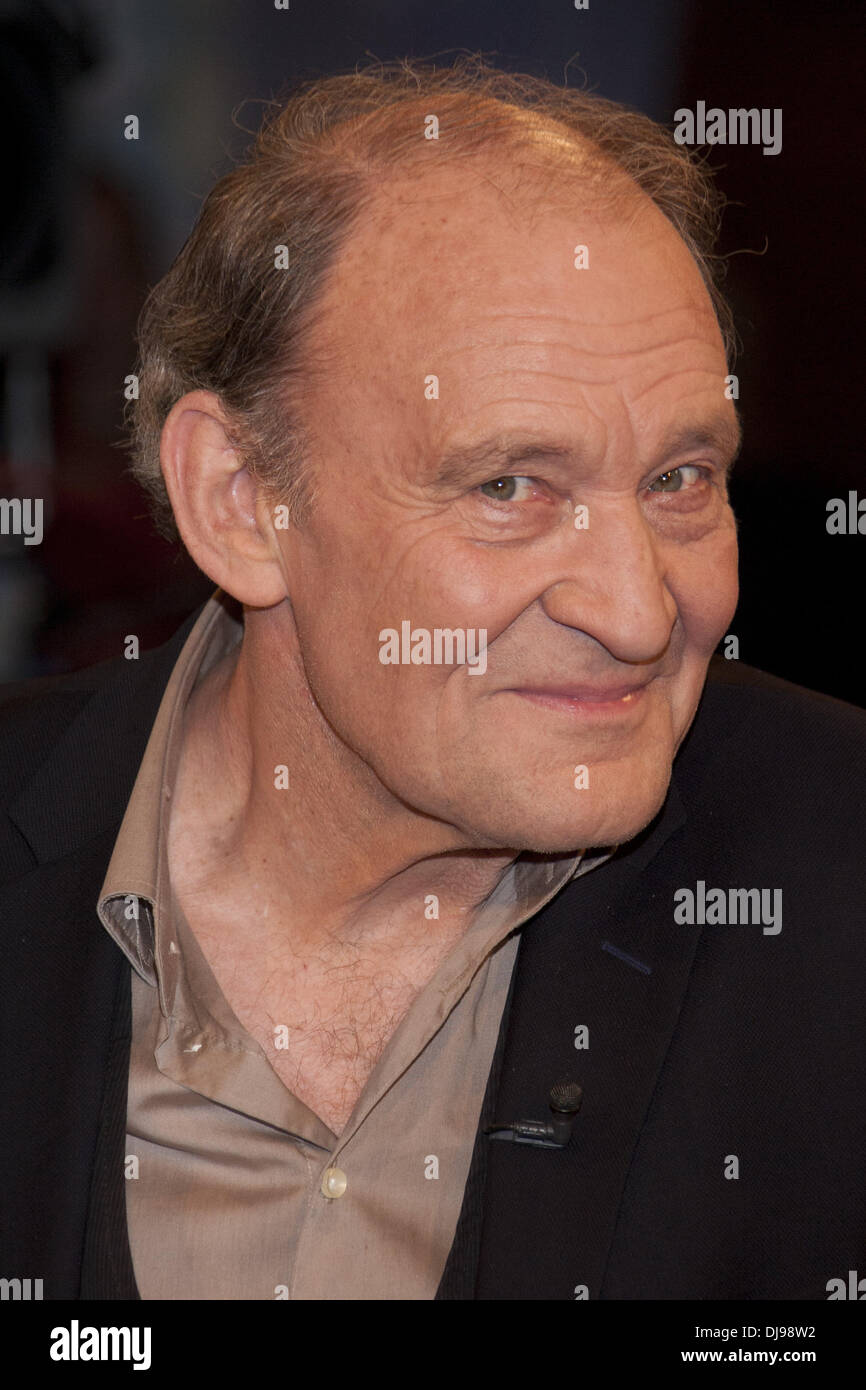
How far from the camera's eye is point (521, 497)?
1628 mm

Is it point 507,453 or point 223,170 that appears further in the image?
point 223,170

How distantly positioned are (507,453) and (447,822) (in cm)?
48

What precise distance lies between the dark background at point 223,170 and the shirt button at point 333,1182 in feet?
4.45

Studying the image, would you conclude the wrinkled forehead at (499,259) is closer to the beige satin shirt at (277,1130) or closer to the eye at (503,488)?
the eye at (503,488)

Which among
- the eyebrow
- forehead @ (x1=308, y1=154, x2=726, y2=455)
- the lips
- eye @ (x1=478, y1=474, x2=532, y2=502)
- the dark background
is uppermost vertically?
the dark background

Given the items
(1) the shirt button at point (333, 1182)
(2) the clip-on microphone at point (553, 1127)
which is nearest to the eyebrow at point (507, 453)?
(2) the clip-on microphone at point (553, 1127)

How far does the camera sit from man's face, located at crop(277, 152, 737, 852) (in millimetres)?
1587

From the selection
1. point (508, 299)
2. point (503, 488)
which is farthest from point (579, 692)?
point (508, 299)

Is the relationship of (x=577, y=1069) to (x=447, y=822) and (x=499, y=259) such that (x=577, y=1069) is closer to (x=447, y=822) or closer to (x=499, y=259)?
(x=447, y=822)

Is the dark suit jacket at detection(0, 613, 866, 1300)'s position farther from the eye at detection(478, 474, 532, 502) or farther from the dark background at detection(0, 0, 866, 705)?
the dark background at detection(0, 0, 866, 705)

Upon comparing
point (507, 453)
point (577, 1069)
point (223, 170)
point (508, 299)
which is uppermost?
point (223, 170)

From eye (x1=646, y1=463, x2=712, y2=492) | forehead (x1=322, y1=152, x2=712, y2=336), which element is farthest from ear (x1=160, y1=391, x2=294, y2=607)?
eye (x1=646, y1=463, x2=712, y2=492)

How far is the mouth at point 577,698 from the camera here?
5.39 feet
